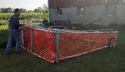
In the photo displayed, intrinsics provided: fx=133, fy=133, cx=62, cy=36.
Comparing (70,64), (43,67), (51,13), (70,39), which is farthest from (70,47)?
(51,13)

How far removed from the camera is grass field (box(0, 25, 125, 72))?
4414 mm

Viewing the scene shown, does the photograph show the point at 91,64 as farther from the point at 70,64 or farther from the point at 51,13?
the point at 51,13

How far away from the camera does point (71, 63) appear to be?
489 cm

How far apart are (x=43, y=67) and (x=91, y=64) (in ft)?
5.57

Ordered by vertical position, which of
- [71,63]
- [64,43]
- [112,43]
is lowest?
[71,63]

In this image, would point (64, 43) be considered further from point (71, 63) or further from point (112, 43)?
point (112, 43)

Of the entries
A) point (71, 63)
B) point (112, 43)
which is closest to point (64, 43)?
point (71, 63)

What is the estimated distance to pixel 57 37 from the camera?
481 centimetres

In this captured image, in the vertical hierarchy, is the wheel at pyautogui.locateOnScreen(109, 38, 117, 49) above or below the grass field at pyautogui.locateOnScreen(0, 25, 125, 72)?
above

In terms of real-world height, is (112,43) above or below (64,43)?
below

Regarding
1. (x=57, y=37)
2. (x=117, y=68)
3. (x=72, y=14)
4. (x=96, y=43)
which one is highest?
(x=72, y=14)

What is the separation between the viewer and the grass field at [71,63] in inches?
174

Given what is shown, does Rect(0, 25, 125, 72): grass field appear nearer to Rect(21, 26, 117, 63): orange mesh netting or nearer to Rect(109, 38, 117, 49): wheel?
Rect(21, 26, 117, 63): orange mesh netting

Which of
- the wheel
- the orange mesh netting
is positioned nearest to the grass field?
the orange mesh netting
